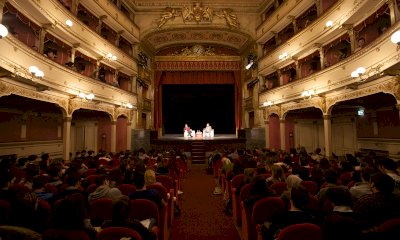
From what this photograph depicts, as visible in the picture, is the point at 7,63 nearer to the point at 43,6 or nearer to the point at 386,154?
the point at 43,6

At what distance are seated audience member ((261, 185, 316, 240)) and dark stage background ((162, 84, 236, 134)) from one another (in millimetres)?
22490

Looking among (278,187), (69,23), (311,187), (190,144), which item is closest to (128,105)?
(190,144)

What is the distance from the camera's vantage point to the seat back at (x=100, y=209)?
388 cm

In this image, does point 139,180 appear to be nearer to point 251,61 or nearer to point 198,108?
point 251,61

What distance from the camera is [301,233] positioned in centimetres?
250

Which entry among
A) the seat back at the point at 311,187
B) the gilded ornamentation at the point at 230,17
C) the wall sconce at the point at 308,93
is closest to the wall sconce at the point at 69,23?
the gilded ornamentation at the point at 230,17

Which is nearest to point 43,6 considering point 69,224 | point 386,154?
point 69,224

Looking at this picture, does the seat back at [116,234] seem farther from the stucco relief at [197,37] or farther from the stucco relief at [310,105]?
the stucco relief at [197,37]

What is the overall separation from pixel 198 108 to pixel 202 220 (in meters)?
20.7

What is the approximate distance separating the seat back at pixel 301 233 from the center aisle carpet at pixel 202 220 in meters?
2.86

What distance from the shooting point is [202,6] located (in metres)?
19.0

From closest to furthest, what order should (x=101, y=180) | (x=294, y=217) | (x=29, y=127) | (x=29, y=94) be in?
(x=294, y=217) < (x=101, y=180) < (x=29, y=94) < (x=29, y=127)

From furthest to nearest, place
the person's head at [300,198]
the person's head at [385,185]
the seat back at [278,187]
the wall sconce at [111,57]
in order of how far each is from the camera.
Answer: the wall sconce at [111,57]
the seat back at [278,187]
the person's head at [385,185]
the person's head at [300,198]

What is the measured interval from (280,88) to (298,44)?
9.53 feet
